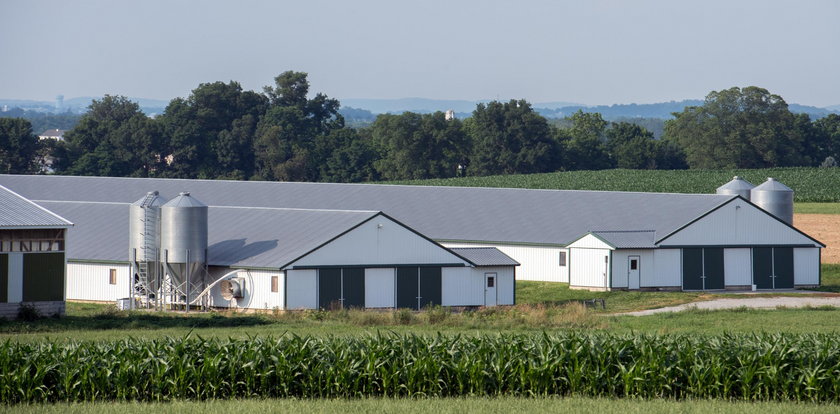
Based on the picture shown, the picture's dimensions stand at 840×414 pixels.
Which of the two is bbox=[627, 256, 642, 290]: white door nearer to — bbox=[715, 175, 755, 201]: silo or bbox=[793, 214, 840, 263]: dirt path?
bbox=[715, 175, 755, 201]: silo

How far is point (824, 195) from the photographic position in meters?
87.8

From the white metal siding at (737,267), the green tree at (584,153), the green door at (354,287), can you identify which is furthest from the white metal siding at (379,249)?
the green tree at (584,153)

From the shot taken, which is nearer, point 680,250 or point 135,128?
point 680,250

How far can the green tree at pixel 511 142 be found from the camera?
→ 130m

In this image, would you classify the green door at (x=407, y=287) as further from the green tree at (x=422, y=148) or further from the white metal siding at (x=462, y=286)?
the green tree at (x=422, y=148)

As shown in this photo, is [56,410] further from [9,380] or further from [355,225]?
[355,225]

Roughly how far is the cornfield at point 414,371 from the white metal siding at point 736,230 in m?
30.1

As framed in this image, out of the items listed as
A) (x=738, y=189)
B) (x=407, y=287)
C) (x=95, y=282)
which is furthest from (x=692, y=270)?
(x=95, y=282)

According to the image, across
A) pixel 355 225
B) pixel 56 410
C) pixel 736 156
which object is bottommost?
pixel 56 410

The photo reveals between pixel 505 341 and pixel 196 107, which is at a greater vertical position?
pixel 196 107

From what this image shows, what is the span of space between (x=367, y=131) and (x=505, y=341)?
128 metres

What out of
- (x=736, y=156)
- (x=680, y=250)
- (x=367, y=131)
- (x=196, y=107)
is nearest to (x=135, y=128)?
(x=196, y=107)

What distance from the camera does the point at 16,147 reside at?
119562 millimetres

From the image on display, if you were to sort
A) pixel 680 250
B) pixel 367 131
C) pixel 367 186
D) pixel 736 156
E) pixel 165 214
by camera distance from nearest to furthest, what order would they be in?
pixel 165 214 < pixel 680 250 < pixel 367 186 < pixel 736 156 < pixel 367 131
